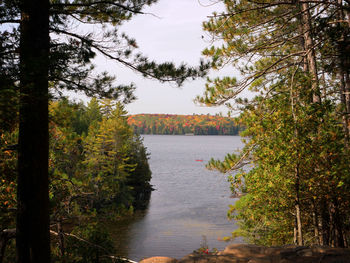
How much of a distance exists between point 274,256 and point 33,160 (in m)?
5.34

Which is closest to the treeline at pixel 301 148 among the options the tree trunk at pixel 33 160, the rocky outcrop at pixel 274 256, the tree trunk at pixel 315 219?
the tree trunk at pixel 315 219

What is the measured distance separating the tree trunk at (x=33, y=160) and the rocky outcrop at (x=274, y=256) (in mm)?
3551

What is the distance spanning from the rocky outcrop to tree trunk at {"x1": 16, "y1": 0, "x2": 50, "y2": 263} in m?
3.55

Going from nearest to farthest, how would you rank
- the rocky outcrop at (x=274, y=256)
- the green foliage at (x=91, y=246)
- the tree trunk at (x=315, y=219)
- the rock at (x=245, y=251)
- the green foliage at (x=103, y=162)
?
the green foliage at (x=91, y=246)
the rocky outcrop at (x=274, y=256)
the rock at (x=245, y=251)
the tree trunk at (x=315, y=219)
the green foliage at (x=103, y=162)

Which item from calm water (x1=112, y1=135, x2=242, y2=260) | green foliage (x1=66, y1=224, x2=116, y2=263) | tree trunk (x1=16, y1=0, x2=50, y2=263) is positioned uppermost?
tree trunk (x1=16, y1=0, x2=50, y2=263)

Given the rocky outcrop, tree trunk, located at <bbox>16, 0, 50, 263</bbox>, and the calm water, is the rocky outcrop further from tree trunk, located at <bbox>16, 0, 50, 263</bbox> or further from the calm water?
the calm water

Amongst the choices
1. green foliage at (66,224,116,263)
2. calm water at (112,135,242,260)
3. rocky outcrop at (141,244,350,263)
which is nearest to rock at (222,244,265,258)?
rocky outcrop at (141,244,350,263)

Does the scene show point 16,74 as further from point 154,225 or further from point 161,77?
point 154,225

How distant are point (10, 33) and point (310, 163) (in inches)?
279

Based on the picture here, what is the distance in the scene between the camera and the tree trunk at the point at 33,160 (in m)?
4.71

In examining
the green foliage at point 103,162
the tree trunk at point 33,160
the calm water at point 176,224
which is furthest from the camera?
the calm water at point 176,224

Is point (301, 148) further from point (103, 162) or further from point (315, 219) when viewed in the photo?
point (103, 162)

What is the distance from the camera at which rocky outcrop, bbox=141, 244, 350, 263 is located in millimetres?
6141

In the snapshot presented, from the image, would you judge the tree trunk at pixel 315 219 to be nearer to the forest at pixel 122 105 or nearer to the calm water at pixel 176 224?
the forest at pixel 122 105
